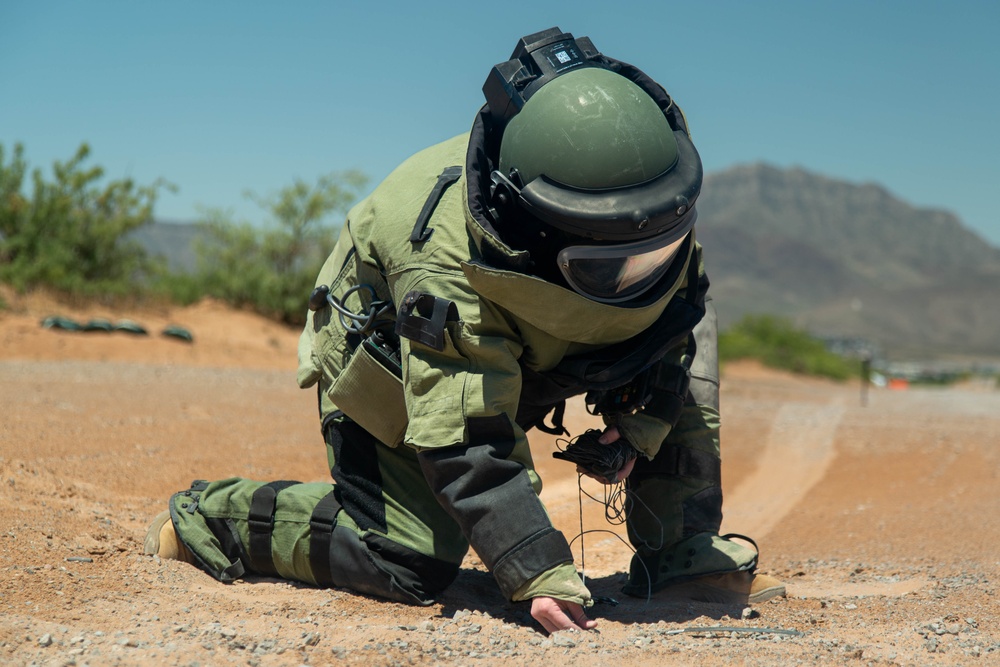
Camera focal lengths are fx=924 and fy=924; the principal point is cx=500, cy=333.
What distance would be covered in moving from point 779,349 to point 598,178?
22703 millimetres

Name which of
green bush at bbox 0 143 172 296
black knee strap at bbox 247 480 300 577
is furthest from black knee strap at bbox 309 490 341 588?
green bush at bbox 0 143 172 296

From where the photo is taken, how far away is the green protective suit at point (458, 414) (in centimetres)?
240

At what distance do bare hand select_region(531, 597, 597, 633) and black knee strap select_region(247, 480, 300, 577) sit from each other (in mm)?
991

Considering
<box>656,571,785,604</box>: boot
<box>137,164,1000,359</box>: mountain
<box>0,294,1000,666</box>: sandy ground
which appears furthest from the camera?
<box>137,164,1000,359</box>: mountain

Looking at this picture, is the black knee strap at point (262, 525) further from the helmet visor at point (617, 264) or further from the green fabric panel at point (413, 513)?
the helmet visor at point (617, 264)

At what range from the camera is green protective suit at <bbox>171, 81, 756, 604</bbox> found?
2400 millimetres

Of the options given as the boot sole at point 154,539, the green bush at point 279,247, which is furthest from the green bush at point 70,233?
the boot sole at point 154,539

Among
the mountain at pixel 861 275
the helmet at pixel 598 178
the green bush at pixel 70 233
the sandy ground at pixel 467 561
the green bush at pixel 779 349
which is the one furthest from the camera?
the mountain at pixel 861 275

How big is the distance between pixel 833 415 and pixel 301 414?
5.61m

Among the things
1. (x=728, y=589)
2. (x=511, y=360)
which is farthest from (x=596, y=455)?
(x=728, y=589)

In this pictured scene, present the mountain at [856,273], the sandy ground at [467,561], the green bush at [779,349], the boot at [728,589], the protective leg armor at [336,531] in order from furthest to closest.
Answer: the mountain at [856,273]
the green bush at [779,349]
the boot at [728,589]
the protective leg armor at [336,531]
the sandy ground at [467,561]

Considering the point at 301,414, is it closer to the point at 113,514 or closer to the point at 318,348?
the point at 113,514

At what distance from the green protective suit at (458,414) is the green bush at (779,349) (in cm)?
1821

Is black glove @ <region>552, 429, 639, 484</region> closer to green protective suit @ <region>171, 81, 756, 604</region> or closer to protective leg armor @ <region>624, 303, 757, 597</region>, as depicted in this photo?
green protective suit @ <region>171, 81, 756, 604</region>
